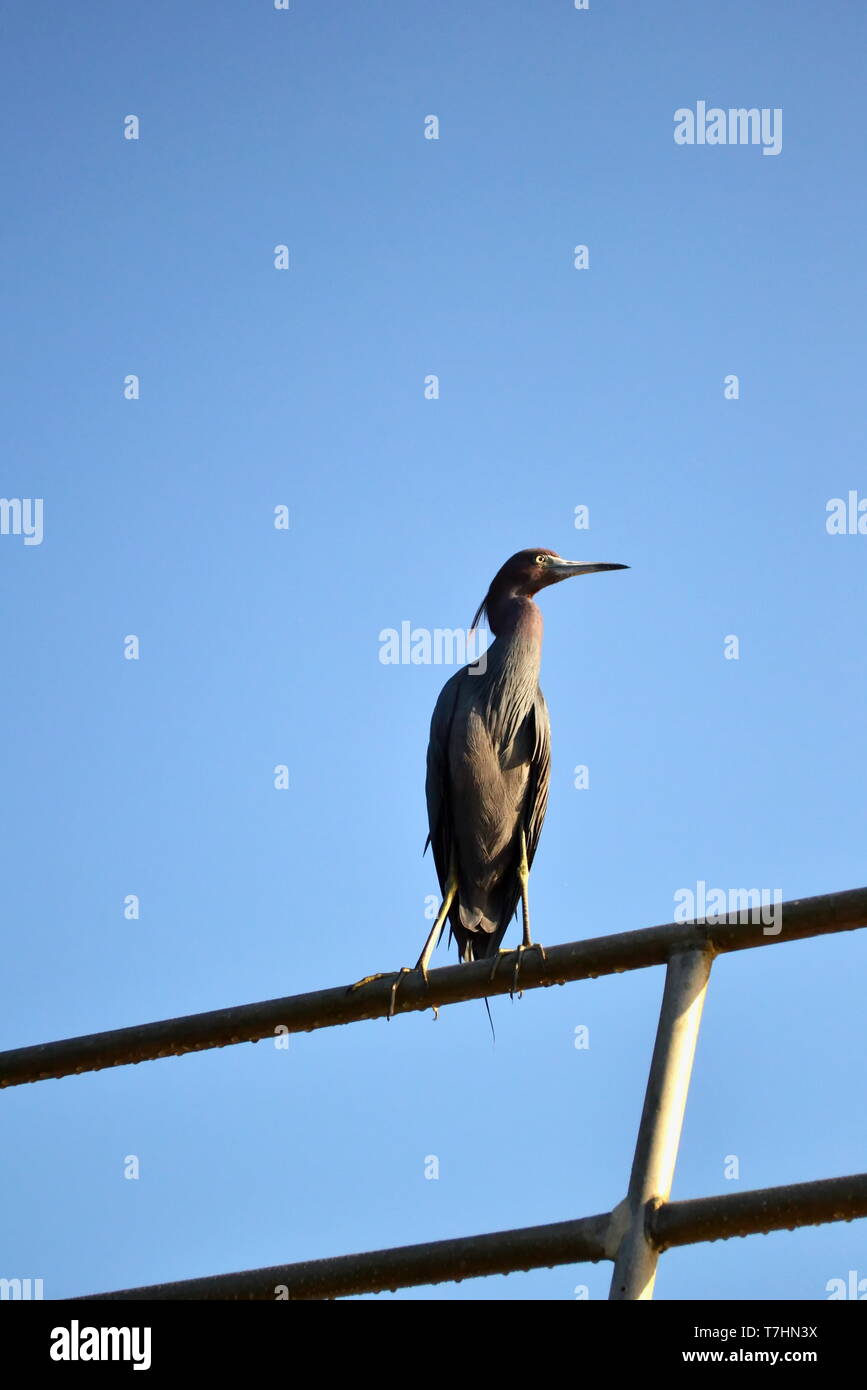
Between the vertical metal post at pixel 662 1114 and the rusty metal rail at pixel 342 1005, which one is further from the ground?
the rusty metal rail at pixel 342 1005

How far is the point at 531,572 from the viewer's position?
7133 millimetres

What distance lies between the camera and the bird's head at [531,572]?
7.10m

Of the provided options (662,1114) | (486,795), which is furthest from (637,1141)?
(486,795)

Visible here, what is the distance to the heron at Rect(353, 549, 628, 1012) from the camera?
234 inches

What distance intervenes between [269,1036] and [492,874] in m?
3.69

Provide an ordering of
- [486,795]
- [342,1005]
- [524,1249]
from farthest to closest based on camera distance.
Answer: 1. [486,795]
2. [342,1005]
3. [524,1249]

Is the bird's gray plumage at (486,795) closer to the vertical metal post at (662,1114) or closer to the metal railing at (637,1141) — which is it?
the metal railing at (637,1141)

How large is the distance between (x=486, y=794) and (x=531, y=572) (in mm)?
1592

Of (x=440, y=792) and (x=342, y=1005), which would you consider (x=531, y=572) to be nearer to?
(x=440, y=792)

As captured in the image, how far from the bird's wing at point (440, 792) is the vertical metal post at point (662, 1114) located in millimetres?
3933

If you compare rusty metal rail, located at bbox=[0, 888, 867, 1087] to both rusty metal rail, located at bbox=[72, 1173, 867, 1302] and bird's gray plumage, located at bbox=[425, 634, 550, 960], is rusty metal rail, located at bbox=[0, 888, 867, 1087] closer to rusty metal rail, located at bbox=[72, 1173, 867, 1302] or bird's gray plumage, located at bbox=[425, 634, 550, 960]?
rusty metal rail, located at bbox=[72, 1173, 867, 1302]

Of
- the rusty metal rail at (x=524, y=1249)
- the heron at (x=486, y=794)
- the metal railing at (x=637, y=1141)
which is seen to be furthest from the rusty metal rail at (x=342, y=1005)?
the heron at (x=486, y=794)
